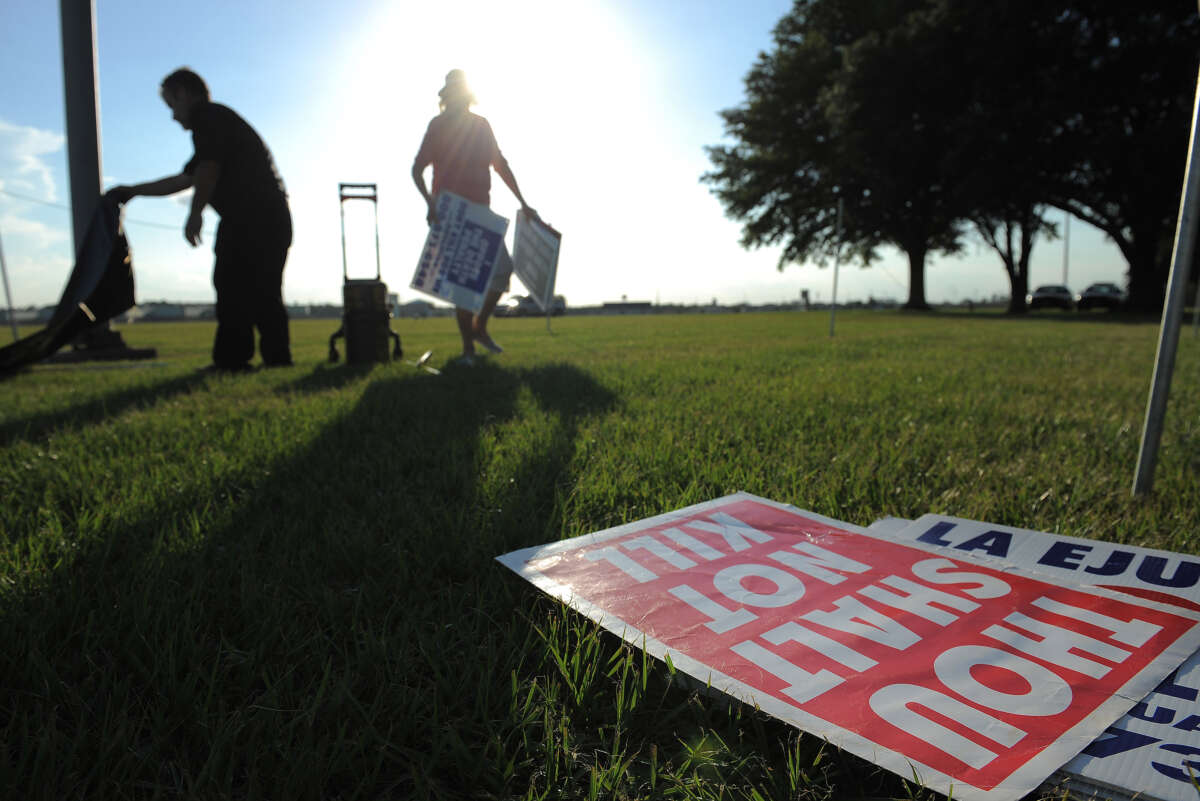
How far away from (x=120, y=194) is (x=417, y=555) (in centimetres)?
407

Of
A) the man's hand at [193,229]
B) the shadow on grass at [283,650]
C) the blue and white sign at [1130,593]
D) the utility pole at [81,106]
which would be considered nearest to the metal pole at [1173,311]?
the blue and white sign at [1130,593]

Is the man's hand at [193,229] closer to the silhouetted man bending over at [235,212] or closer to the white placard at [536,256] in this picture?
the silhouetted man bending over at [235,212]

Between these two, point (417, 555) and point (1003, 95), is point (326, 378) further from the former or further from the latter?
point (1003, 95)

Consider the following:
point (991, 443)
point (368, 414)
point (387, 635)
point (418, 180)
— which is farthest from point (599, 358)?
point (387, 635)

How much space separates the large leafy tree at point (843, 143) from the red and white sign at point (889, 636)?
2299cm

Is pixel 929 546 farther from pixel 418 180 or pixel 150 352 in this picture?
pixel 150 352

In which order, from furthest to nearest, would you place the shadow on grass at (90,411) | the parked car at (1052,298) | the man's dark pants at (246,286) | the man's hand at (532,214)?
the parked car at (1052,298), the man's hand at (532,214), the man's dark pants at (246,286), the shadow on grass at (90,411)

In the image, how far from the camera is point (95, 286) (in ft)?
12.9

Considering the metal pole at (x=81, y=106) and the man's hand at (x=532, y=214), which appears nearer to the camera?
Answer: the man's hand at (x=532, y=214)

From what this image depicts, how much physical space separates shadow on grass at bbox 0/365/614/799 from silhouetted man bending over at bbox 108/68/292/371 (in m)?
3.34

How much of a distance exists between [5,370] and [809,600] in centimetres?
534

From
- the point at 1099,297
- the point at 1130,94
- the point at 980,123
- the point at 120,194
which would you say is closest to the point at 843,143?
the point at 980,123

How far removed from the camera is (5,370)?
13.6 feet

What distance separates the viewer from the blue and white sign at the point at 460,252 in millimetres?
4285
